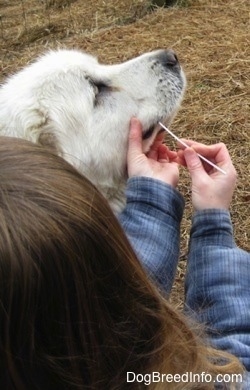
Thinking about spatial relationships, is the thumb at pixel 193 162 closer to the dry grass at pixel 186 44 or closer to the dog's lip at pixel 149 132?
the dog's lip at pixel 149 132

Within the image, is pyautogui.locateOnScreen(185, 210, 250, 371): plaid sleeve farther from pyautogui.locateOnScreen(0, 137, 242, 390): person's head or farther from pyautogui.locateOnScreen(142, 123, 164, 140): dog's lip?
pyautogui.locateOnScreen(142, 123, 164, 140): dog's lip

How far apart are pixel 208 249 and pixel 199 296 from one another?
5.1 inches

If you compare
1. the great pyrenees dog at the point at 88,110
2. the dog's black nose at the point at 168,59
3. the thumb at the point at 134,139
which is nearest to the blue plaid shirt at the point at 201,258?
the thumb at the point at 134,139

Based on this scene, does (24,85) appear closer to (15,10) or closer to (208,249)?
(208,249)

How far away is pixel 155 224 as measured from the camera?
1984mm

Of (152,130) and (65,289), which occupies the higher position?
(152,130)

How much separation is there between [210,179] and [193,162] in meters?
0.09

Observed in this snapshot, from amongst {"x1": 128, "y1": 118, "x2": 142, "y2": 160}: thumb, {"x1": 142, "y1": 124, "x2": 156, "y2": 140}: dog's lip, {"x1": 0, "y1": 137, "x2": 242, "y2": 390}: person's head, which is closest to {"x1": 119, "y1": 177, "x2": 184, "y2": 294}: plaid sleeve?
{"x1": 128, "y1": 118, "x2": 142, "y2": 160}: thumb

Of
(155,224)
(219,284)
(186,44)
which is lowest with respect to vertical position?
(219,284)

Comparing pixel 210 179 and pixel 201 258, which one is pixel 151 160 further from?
pixel 201 258

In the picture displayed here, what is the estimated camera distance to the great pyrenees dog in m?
2.57

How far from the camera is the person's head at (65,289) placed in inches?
51.9

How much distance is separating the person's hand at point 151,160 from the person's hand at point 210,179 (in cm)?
7

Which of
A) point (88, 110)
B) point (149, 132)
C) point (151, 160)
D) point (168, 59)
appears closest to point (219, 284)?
point (151, 160)
